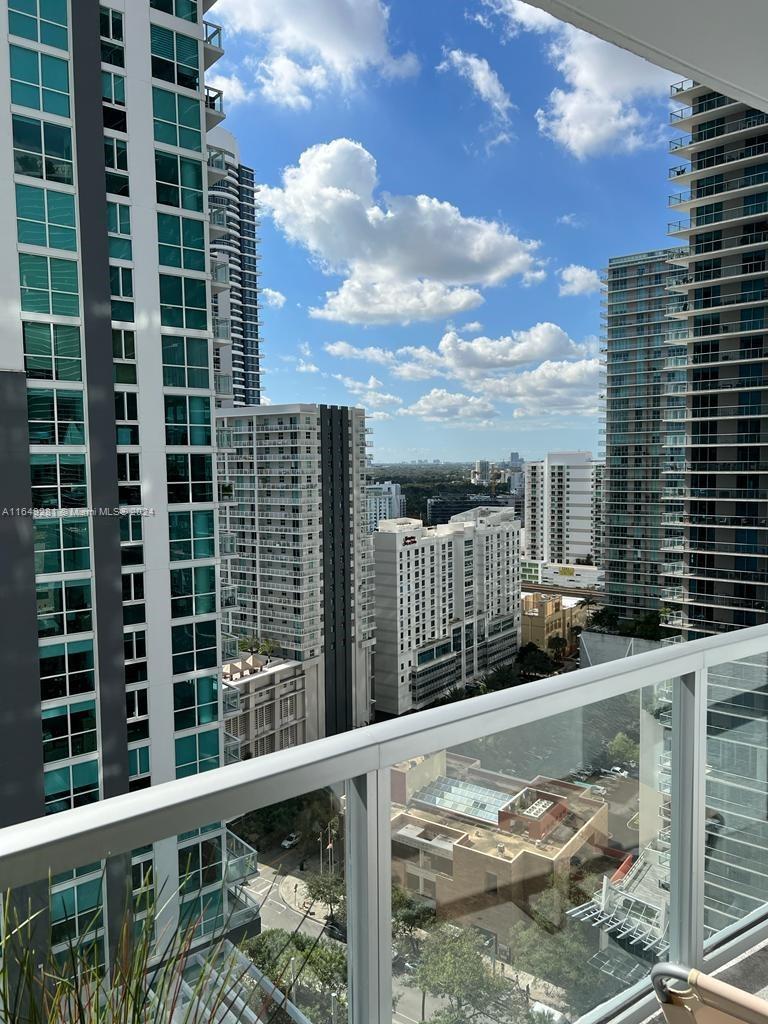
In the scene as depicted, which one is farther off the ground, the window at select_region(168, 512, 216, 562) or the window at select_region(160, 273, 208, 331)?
the window at select_region(160, 273, 208, 331)

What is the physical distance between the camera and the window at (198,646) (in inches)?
161

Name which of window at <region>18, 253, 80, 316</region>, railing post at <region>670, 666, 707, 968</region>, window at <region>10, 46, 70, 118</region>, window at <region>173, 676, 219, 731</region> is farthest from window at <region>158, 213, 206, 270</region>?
railing post at <region>670, 666, 707, 968</region>

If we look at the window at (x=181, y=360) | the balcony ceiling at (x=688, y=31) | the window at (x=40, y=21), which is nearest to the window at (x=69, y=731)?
the window at (x=181, y=360)

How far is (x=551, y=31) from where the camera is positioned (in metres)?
5.91

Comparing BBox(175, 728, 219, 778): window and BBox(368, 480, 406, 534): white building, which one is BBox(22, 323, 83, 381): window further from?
BBox(175, 728, 219, 778): window

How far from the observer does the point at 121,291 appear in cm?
382

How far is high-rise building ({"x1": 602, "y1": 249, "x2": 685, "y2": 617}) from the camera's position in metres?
6.32

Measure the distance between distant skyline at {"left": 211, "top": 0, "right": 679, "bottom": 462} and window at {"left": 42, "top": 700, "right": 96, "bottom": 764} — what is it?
2171 mm

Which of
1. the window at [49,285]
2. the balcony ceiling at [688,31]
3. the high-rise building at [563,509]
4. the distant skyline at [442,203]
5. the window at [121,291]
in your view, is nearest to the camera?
the balcony ceiling at [688,31]

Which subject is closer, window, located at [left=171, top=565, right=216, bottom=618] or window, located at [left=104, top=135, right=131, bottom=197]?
window, located at [left=104, top=135, right=131, bottom=197]

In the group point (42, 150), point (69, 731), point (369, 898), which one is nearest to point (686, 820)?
point (369, 898)

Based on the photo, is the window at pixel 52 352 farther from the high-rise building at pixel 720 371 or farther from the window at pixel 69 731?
the high-rise building at pixel 720 371

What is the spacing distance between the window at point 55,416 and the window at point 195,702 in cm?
156

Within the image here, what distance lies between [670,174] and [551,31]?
1.71 m
